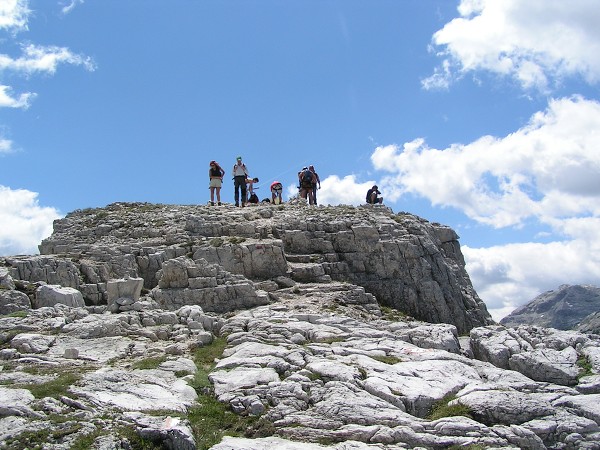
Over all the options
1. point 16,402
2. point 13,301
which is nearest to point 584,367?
point 16,402

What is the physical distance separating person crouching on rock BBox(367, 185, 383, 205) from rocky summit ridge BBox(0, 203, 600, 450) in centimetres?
416

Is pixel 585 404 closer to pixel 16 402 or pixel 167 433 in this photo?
pixel 167 433

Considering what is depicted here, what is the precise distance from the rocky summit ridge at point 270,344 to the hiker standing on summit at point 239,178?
2.25m

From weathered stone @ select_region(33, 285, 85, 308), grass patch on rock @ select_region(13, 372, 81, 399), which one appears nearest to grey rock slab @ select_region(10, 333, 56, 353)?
grass patch on rock @ select_region(13, 372, 81, 399)

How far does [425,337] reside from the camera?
25875 millimetres

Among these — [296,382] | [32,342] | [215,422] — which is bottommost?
[215,422]

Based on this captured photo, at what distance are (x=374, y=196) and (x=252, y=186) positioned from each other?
9.18 metres

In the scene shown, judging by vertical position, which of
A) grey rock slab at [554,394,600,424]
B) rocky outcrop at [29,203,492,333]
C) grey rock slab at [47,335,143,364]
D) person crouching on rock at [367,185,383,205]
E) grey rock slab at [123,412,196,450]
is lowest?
grey rock slab at [554,394,600,424]

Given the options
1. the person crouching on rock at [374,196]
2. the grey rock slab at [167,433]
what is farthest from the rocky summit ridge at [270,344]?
the person crouching on rock at [374,196]

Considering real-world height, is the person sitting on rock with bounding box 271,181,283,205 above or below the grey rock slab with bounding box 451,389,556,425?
above

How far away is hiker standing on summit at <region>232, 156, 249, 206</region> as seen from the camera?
136 ft

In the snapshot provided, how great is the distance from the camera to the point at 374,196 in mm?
46469

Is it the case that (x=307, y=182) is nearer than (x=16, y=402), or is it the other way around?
(x=16, y=402)

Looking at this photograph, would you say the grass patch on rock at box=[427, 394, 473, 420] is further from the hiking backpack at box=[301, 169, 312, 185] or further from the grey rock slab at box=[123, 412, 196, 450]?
the hiking backpack at box=[301, 169, 312, 185]
